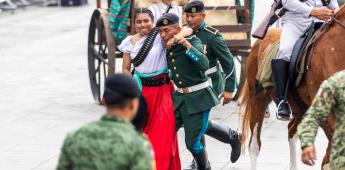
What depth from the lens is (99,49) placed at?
15.4 metres

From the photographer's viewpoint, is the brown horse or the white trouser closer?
the brown horse

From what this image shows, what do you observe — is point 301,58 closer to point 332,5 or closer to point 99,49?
point 332,5

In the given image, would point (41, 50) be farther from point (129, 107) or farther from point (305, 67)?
point (129, 107)

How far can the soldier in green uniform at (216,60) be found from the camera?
10305 millimetres

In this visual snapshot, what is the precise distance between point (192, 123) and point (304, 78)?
1141 millimetres

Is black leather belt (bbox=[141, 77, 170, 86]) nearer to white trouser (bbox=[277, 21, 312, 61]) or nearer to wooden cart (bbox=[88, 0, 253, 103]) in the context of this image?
white trouser (bbox=[277, 21, 312, 61])

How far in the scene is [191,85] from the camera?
986 cm

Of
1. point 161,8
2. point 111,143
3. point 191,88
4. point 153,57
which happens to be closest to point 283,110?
point 191,88

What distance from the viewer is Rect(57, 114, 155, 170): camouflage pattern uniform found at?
18.6 feet

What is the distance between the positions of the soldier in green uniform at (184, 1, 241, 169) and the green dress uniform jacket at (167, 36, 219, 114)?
22.3 inches

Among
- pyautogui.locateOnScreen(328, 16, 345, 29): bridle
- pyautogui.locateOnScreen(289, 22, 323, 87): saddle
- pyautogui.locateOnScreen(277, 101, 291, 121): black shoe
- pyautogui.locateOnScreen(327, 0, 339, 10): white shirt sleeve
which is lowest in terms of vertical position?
pyautogui.locateOnScreen(277, 101, 291, 121): black shoe

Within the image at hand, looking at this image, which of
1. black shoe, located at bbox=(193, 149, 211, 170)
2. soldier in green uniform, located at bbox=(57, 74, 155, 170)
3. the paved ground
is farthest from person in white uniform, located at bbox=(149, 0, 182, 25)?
soldier in green uniform, located at bbox=(57, 74, 155, 170)

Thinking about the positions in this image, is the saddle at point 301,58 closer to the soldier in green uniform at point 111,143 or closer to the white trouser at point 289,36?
the white trouser at point 289,36

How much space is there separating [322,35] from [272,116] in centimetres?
455
